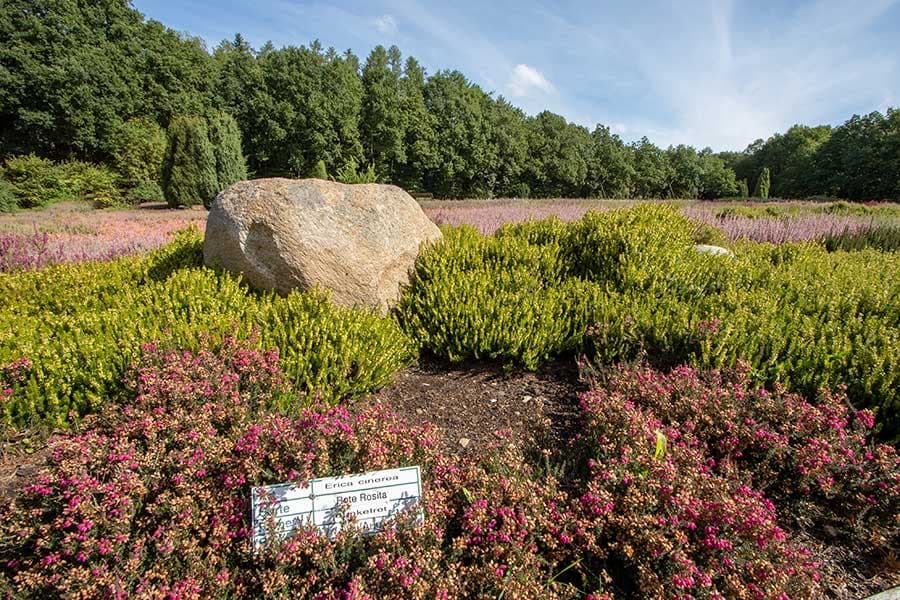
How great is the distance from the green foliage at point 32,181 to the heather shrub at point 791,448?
31989 mm

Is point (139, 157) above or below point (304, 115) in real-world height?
below

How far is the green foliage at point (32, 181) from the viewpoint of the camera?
23641 millimetres

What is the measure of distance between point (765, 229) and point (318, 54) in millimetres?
35588

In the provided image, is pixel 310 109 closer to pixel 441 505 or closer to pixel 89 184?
pixel 89 184

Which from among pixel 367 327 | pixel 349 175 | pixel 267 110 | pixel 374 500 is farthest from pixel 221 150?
pixel 374 500

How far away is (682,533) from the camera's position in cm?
190

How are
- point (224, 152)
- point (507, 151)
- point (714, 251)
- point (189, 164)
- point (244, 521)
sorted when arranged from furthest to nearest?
point (507, 151), point (224, 152), point (189, 164), point (714, 251), point (244, 521)

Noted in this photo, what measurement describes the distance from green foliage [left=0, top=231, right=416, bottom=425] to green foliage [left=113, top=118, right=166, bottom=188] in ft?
95.7

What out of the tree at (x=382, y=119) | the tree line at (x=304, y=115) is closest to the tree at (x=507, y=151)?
the tree line at (x=304, y=115)

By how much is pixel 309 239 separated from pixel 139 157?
3297 centimetres

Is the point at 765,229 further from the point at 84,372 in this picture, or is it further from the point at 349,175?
the point at 349,175

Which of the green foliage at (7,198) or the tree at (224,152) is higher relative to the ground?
the tree at (224,152)

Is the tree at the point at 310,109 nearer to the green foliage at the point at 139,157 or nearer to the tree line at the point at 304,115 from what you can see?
the tree line at the point at 304,115

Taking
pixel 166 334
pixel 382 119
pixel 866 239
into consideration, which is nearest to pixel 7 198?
pixel 382 119
